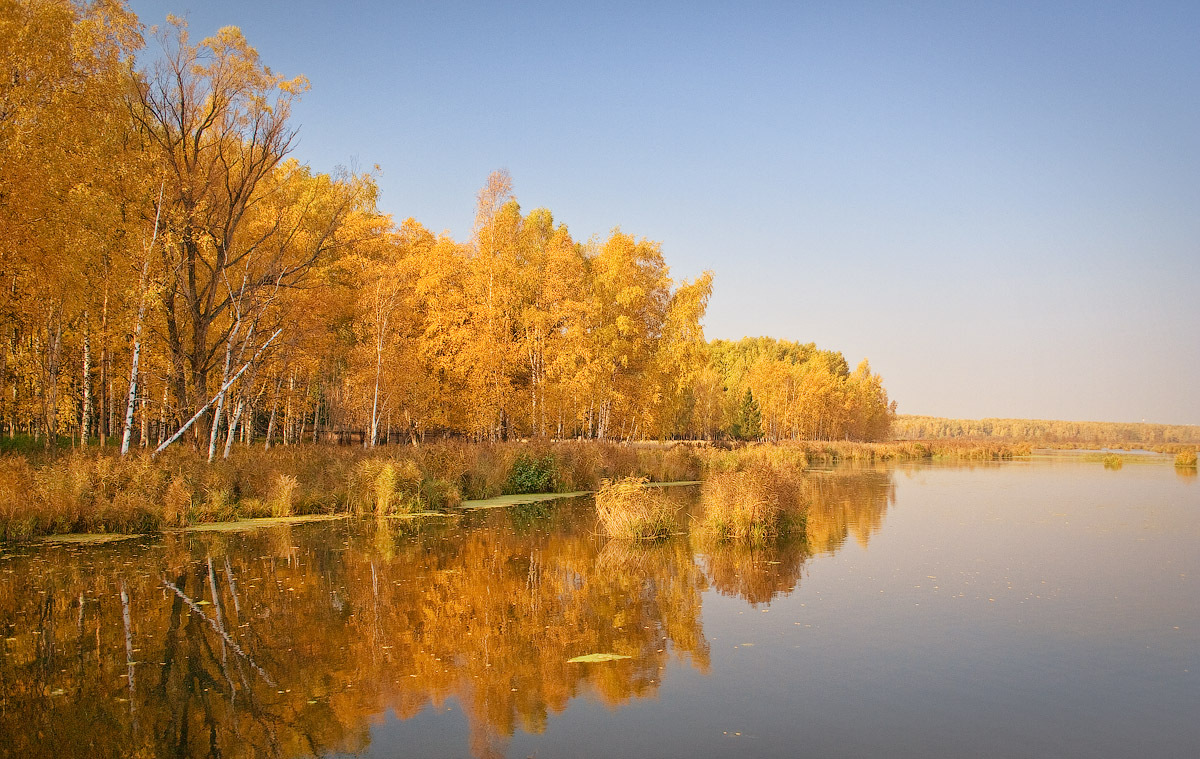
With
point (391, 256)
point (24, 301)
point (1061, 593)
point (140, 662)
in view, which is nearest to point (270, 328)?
point (24, 301)

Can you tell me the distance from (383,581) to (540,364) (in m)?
24.2

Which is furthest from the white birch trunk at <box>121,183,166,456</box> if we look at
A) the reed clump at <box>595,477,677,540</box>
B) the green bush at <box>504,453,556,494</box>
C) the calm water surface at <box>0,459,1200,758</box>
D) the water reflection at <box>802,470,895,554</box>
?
the water reflection at <box>802,470,895,554</box>

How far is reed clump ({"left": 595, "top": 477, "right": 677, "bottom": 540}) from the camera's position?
655 inches

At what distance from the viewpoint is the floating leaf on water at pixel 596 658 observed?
8094mm

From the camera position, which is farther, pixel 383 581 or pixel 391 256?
pixel 391 256

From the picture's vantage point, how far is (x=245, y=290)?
73.9 feet

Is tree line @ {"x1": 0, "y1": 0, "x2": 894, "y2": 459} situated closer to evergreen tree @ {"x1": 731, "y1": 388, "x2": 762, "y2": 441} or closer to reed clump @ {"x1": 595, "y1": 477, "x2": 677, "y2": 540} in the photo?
reed clump @ {"x1": 595, "y1": 477, "x2": 677, "y2": 540}

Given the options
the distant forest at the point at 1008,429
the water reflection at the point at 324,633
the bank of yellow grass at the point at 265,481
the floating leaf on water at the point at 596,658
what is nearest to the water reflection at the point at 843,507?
the water reflection at the point at 324,633

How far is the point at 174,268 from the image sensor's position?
20.5 metres

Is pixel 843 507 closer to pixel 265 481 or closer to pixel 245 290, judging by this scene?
pixel 265 481

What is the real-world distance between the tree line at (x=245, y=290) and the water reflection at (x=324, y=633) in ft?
27.2

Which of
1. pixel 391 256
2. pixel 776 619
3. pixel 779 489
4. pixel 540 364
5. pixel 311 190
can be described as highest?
pixel 311 190

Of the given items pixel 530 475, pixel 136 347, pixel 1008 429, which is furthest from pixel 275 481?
pixel 1008 429

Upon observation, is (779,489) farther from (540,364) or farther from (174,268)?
(540,364)
